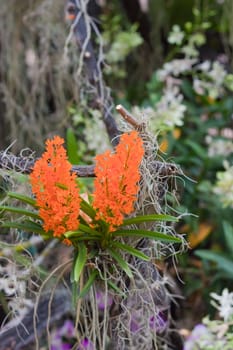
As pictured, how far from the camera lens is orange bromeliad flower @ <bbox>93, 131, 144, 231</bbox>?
100 cm

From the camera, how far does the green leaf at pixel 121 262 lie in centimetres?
104

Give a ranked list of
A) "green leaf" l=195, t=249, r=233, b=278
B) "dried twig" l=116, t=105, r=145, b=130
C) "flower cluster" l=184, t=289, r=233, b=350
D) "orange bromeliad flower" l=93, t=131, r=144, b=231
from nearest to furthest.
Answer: "orange bromeliad flower" l=93, t=131, r=144, b=231, "dried twig" l=116, t=105, r=145, b=130, "flower cluster" l=184, t=289, r=233, b=350, "green leaf" l=195, t=249, r=233, b=278

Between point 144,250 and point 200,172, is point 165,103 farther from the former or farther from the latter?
point 144,250

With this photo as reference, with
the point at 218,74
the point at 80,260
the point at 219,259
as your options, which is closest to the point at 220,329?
the point at 219,259

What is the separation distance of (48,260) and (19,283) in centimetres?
80

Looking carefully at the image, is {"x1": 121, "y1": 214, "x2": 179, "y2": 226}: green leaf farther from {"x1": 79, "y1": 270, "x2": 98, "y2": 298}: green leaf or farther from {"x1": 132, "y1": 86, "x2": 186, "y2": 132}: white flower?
{"x1": 132, "y1": 86, "x2": 186, "y2": 132}: white flower

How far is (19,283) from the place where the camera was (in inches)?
46.9

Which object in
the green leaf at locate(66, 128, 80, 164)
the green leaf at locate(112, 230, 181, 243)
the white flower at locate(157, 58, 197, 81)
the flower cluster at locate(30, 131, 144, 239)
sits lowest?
the green leaf at locate(112, 230, 181, 243)

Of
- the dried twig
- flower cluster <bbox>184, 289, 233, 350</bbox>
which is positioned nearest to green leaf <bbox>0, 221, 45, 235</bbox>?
the dried twig

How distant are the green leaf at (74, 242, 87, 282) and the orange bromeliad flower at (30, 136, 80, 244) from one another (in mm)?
57

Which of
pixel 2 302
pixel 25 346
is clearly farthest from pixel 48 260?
pixel 2 302

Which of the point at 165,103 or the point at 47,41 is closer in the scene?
the point at 165,103

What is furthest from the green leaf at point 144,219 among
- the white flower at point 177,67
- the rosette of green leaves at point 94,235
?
the white flower at point 177,67

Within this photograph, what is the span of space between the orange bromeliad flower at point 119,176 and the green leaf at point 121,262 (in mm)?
89
